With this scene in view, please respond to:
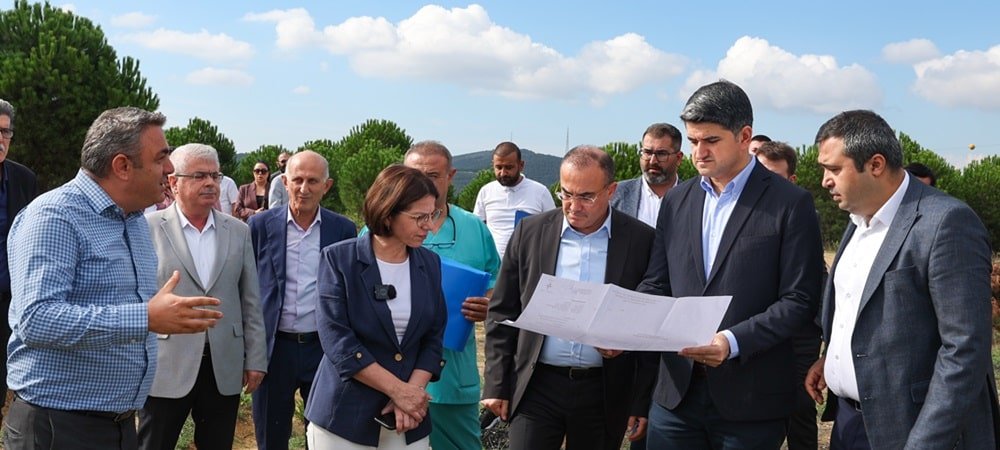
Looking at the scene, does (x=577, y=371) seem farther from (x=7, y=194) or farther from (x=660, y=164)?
(x=7, y=194)

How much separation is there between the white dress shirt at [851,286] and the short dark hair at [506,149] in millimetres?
4788

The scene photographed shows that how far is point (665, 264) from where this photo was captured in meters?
3.41

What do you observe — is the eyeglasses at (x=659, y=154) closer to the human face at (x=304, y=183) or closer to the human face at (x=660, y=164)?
the human face at (x=660, y=164)

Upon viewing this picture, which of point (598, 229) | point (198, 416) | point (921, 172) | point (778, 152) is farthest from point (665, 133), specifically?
point (198, 416)

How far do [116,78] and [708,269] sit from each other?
1024cm

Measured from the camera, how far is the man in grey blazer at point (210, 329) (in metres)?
3.93

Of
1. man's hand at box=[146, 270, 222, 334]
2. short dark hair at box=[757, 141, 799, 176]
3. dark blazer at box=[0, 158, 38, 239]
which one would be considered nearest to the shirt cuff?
man's hand at box=[146, 270, 222, 334]

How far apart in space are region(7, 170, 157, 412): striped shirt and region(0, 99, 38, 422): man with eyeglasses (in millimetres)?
2147

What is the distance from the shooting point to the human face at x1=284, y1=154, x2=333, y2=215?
4.41 meters

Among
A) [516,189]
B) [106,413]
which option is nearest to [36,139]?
[516,189]

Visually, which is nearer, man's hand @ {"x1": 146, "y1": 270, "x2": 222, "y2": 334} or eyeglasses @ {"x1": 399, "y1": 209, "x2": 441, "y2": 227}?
man's hand @ {"x1": 146, "y1": 270, "x2": 222, "y2": 334}

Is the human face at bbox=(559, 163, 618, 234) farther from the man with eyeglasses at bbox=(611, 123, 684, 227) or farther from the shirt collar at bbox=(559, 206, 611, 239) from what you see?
the man with eyeglasses at bbox=(611, 123, 684, 227)

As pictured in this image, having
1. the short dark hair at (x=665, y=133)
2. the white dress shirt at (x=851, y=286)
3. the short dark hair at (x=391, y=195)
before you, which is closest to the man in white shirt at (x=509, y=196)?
the short dark hair at (x=665, y=133)

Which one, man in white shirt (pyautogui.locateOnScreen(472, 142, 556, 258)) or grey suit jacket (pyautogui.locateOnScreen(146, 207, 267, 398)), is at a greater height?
man in white shirt (pyautogui.locateOnScreen(472, 142, 556, 258))
